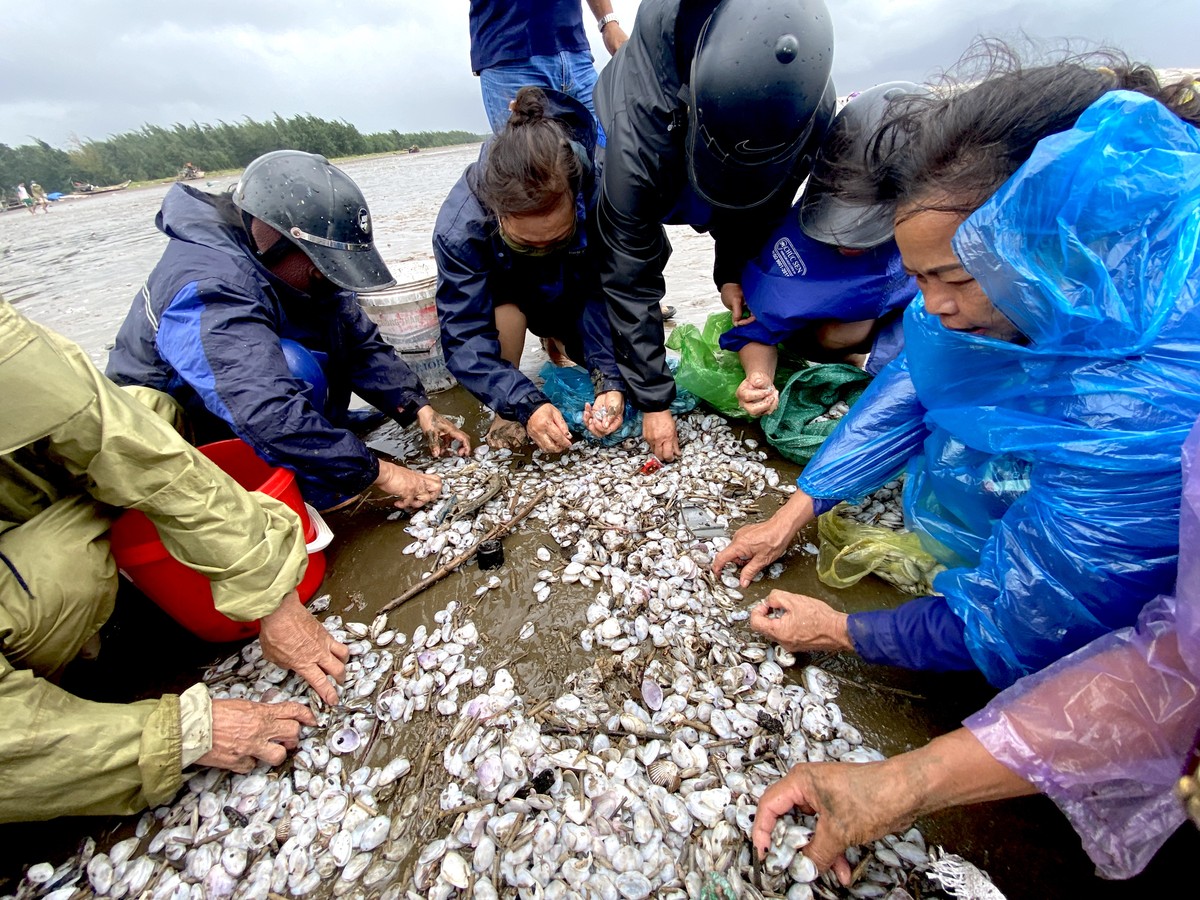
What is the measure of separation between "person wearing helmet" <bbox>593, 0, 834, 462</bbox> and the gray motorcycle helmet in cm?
12

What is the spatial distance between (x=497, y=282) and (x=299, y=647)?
194 centimetres

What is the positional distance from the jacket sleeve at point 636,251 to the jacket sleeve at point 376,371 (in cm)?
113

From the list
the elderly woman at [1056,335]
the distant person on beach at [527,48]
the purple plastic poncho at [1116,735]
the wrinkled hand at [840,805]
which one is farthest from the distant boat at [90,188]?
the purple plastic poncho at [1116,735]

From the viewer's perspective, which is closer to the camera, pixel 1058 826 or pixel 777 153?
pixel 1058 826

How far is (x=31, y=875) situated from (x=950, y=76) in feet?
10.0

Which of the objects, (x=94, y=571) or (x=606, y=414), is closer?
(x=94, y=571)

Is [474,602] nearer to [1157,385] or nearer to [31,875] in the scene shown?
[31,875]

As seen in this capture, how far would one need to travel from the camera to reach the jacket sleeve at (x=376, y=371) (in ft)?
9.06

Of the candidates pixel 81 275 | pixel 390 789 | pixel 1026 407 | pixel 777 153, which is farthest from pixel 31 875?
pixel 81 275

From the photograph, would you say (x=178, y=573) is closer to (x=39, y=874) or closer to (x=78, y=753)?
(x=78, y=753)

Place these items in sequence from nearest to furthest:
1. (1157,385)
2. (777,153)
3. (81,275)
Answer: (1157,385), (777,153), (81,275)

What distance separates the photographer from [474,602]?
2.01 metres

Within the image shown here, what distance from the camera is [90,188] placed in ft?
110

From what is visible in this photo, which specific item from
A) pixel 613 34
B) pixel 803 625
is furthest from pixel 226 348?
pixel 613 34
